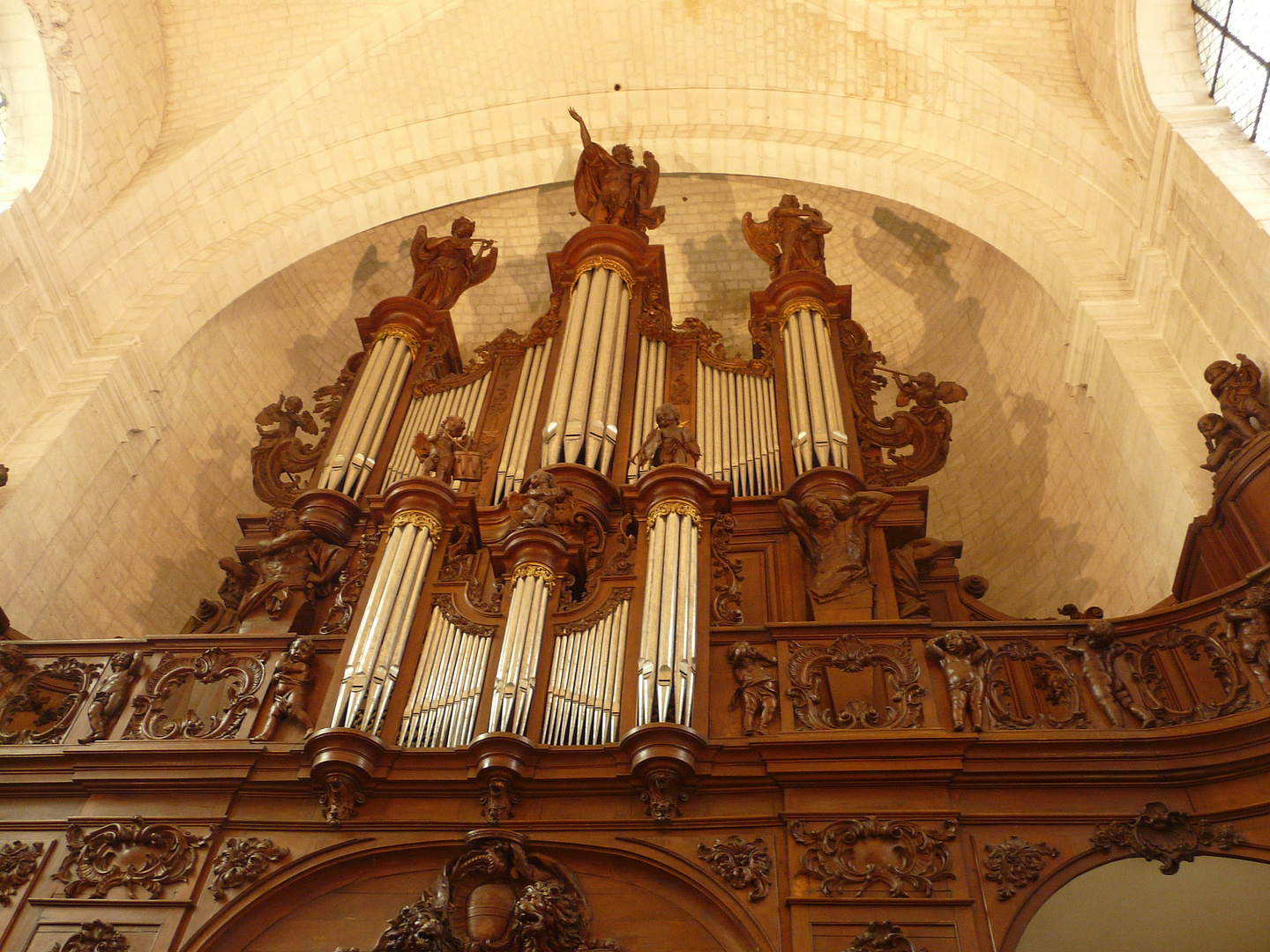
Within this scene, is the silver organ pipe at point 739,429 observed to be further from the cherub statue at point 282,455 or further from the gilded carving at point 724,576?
the cherub statue at point 282,455

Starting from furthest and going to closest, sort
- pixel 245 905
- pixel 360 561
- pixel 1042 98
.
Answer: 1. pixel 1042 98
2. pixel 360 561
3. pixel 245 905

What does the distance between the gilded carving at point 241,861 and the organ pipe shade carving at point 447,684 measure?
0.81 meters

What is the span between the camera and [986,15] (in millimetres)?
11062

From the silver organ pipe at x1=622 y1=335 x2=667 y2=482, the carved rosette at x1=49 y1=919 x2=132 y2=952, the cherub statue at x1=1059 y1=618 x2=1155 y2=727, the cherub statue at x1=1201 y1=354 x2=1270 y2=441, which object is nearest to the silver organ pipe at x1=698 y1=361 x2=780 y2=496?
the silver organ pipe at x1=622 y1=335 x2=667 y2=482

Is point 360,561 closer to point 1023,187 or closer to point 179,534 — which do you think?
point 179,534

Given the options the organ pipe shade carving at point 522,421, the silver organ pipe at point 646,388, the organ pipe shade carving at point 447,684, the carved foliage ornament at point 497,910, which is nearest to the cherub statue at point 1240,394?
the silver organ pipe at point 646,388

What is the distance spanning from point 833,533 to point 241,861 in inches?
159

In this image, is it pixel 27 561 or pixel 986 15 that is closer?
pixel 27 561

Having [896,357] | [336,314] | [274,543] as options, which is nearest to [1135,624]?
[274,543]

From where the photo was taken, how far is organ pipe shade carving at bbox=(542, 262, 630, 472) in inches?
343

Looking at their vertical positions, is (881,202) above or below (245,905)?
above

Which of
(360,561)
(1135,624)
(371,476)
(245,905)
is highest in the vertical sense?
(371,476)

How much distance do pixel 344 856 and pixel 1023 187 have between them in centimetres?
836

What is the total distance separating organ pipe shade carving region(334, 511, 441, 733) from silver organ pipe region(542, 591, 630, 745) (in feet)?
2.92
